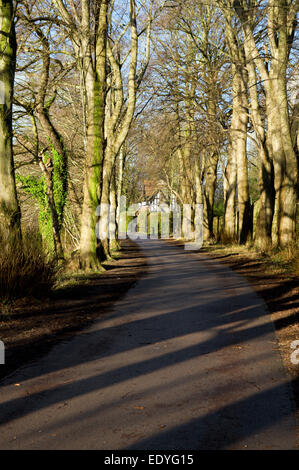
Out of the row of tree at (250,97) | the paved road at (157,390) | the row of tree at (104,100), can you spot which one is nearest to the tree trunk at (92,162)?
the row of tree at (104,100)

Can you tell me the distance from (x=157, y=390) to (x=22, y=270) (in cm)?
508

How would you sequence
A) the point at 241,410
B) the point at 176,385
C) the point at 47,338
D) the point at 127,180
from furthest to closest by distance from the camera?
the point at 127,180
the point at 47,338
the point at 176,385
the point at 241,410

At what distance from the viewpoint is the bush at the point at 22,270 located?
9109 mm

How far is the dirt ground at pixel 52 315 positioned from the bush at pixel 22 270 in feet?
0.73

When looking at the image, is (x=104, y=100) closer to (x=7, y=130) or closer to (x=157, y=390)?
(x=7, y=130)

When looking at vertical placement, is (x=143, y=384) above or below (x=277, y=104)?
below

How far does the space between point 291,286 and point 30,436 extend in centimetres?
894

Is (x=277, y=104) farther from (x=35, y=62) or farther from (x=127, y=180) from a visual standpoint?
(x=127, y=180)

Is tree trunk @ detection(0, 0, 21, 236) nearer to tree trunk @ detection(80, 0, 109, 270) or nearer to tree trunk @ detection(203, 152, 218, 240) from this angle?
tree trunk @ detection(80, 0, 109, 270)

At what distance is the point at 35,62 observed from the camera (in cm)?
1953

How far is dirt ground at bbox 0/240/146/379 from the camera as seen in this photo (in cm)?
654

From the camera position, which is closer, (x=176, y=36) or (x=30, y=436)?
(x=30, y=436)

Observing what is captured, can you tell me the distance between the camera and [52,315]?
8781 millimetres
